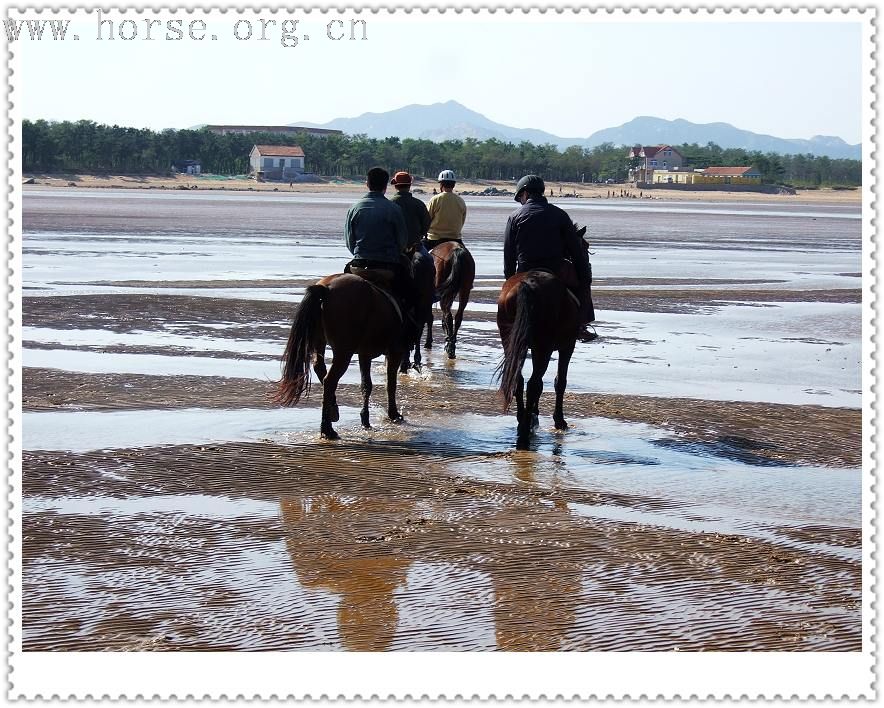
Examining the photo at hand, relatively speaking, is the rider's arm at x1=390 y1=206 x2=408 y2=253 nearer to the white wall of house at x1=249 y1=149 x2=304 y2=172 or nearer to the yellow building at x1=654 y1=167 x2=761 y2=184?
the white wall of house at x1=249 y1=149 x2=304 y2=172

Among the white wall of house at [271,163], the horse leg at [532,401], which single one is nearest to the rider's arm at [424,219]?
the horse leg at [532,401]

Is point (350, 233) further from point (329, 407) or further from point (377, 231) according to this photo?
point (329, 407)

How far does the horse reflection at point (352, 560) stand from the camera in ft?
20.2

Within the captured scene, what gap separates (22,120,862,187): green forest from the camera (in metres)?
122

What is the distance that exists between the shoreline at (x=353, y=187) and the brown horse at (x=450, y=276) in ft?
293

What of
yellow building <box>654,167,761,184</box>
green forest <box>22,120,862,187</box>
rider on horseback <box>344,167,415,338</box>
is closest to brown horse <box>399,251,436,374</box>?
rider on horseback <box>344,167,415,338</box>

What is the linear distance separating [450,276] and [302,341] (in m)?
5.40

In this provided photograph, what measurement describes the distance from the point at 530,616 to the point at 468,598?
401 millimetres

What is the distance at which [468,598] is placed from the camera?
6613 millimetres

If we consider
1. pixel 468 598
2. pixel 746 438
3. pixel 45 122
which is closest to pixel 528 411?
pixel 746 438

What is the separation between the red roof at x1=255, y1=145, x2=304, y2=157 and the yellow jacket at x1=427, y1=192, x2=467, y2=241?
13444 cm

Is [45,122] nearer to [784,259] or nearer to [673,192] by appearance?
[673,192]

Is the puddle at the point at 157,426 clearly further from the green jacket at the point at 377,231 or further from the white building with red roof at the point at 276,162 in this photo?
the white building with red roof at the point at 276,162

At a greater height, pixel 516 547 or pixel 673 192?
pixel 673 192
